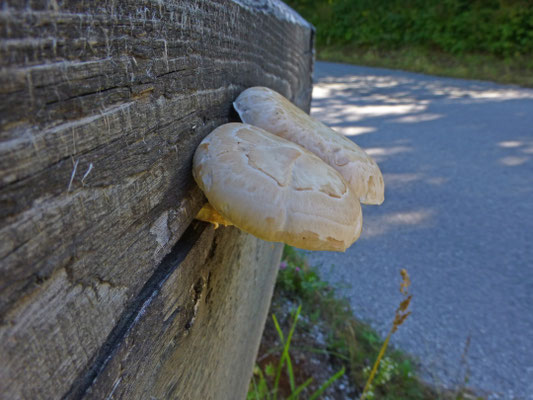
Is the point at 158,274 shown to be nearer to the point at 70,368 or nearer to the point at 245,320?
the point at 70,368

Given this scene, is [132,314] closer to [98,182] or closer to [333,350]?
[98,182]

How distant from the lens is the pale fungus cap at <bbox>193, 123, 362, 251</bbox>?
0.52 meters

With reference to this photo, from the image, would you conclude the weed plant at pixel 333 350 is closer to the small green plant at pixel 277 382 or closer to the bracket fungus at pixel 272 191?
the small green plant at pixel 277 382

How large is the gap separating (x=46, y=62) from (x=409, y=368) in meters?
2.23

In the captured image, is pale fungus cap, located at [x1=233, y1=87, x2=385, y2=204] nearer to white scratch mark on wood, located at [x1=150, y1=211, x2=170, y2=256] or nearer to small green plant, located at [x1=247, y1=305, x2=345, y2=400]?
white scratch mark on wood, located at [x1=150, y1=211, x2=170, y2=256]

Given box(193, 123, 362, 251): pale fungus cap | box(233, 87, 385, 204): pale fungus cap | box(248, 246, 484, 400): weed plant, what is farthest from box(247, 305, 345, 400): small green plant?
box(193, 123, 362, 251): pale fungus cap

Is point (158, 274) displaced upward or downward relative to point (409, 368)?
upward

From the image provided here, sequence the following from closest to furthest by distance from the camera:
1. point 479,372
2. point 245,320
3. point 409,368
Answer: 1. point 245,320
2. point 409,368
3. point 479,372

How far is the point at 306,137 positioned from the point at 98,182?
18.0 inches

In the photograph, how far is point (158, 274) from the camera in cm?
47

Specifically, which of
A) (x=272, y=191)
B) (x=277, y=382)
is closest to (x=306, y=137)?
(x=272, y=191)

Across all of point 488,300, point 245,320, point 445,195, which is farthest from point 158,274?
point 445,195

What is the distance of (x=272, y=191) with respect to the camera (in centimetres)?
53

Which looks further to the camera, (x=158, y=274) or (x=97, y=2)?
(x=158, y=274)
